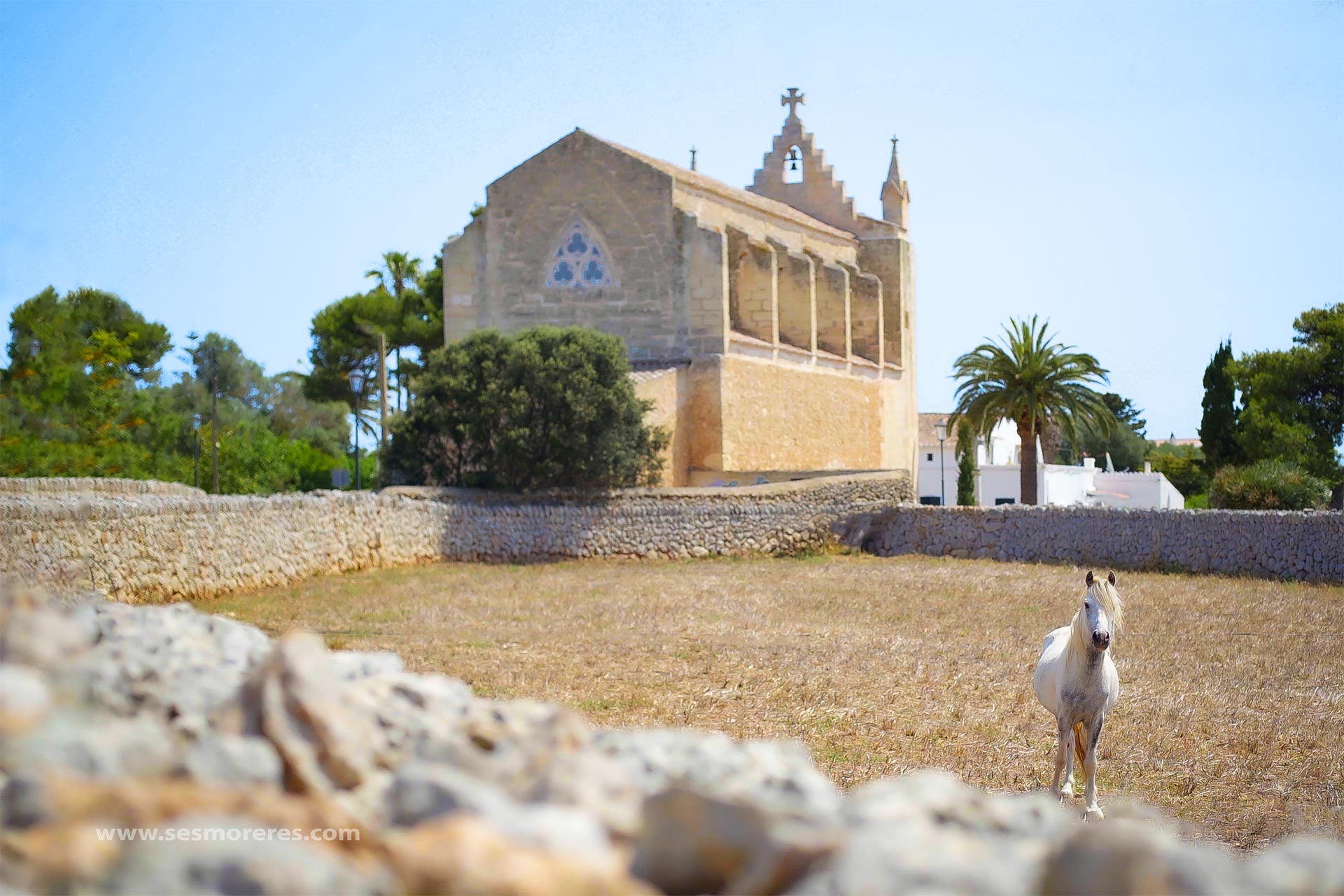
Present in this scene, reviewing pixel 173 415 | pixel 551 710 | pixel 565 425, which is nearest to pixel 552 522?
pixel 565 425

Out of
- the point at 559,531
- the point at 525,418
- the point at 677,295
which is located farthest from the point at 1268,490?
the point at 525,418

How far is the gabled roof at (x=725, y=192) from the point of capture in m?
31.3

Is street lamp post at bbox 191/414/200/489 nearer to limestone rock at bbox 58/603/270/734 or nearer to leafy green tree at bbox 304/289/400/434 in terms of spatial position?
leafy green tree at bbox 304/289/400/434

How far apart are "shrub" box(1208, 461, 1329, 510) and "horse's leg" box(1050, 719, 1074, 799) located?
21.3 metres

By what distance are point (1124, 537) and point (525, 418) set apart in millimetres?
11364

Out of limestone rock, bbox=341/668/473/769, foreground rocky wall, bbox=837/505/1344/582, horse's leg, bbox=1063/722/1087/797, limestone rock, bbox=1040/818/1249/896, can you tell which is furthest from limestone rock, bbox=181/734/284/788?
foreground rocky wall, bbox=837/505/1344/582

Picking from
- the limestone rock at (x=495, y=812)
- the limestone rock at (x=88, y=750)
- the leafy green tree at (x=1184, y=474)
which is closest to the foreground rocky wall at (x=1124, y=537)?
the limestone rock at (x=495, y=812)

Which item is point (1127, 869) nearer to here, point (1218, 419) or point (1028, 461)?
point (1028, 461)

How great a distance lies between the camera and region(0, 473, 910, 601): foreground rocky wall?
14.3m

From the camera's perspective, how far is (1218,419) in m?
43.9

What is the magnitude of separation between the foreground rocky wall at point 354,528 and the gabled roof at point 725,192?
10014 millimetres

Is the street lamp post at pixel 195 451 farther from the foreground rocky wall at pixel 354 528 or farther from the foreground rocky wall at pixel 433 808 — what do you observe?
the foreground rocky wall at pixel 433 808

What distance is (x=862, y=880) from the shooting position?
2211 mm

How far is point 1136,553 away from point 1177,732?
14.6 metres
